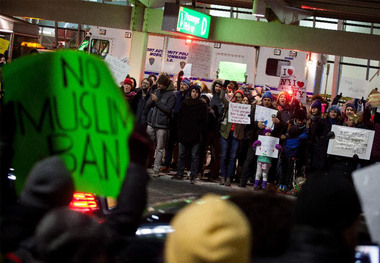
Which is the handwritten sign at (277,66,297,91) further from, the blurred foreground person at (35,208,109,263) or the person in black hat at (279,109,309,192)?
the blurred foreground person at (35,208,109,263)

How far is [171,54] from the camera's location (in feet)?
79.6

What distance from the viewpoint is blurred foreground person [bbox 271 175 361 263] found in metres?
3.05

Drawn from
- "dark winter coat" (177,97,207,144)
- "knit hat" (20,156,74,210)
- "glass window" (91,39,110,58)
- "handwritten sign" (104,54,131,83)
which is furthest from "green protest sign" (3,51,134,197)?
"glass window" (91,39,110,58)

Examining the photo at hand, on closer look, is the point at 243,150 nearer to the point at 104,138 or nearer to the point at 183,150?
the point at 183,150

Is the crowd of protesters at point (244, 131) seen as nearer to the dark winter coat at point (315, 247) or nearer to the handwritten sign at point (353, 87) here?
the handwritten sign at point (353, 87)

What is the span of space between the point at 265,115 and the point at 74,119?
10400 millimetres

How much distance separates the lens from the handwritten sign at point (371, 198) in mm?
3512

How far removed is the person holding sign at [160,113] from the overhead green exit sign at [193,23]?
6040 millimetres

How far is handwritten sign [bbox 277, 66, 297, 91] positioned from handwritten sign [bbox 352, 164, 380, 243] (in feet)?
58.4

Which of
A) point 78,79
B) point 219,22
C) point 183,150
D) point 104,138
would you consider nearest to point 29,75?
point 78,79

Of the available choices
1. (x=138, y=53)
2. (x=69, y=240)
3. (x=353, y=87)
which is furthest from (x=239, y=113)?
(x=69, y=240)

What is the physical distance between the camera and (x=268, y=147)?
572 inches

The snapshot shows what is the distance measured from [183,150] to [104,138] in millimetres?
10264

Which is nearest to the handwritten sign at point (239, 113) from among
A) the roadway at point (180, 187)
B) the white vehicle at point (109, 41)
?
the roadway at point (180, 187)
